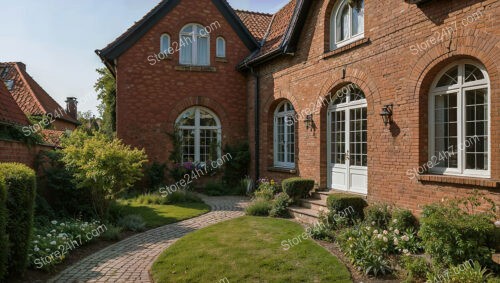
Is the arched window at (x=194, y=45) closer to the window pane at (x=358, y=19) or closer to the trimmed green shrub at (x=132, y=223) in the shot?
the window pane at (x=358, y=19)

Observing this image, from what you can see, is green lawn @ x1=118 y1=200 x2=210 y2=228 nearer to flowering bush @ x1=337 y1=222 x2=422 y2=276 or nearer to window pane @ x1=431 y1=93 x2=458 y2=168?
flowering bush @ x1=337 y1=222 x2=422 y2=276

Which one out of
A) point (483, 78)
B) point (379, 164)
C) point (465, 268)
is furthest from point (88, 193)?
point (483, 78)

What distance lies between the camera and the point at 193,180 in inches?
596

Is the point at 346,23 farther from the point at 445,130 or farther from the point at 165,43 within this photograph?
the point at 165,43

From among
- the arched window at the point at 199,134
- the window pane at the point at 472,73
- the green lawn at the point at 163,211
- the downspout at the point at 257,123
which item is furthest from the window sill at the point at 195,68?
the window pane at the point at 472,73

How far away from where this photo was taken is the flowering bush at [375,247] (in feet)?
19.1

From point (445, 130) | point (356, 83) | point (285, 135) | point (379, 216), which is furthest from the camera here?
point (285, 135)

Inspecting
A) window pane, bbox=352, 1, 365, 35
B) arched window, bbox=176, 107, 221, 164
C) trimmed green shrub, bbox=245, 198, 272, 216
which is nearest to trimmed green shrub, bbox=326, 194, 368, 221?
trimmed green shrub, bbox=245, 198, 272, 216

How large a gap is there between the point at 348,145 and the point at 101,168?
640cm

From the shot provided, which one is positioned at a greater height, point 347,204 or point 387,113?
point 387,113

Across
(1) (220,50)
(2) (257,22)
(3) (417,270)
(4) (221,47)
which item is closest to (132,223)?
(3) (417,270)

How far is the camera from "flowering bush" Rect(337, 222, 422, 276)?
5816mm

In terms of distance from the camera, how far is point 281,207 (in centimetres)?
1019

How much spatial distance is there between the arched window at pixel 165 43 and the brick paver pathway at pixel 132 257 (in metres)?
7.69
